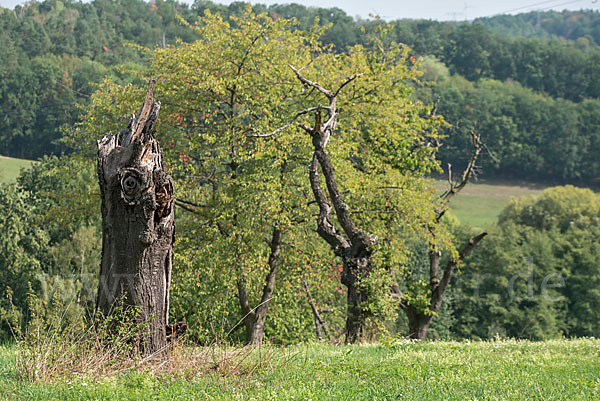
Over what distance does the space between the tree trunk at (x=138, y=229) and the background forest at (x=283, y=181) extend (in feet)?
2.12

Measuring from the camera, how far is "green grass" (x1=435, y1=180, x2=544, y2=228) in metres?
84.6

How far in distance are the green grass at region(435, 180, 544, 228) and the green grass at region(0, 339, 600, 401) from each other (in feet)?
238

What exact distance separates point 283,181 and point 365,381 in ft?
A: 42.2

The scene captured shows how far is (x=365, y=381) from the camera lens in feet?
22.1

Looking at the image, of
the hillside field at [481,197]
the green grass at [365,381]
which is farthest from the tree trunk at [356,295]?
the hillside field at [481,197]

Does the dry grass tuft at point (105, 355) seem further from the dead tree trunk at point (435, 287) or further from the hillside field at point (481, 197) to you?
the hillside field at point (481, 197)

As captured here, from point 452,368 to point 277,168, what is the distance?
1238 centimetres

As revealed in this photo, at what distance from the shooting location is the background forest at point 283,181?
63.8 feet

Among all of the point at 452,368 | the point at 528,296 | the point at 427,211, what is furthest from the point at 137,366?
the point at 528,296

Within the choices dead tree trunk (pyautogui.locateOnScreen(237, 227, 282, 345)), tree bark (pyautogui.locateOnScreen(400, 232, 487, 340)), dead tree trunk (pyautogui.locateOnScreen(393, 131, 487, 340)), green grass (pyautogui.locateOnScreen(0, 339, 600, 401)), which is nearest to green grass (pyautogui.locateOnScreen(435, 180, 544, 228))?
dead tree trunk (pyautogui.locateOnScreen(393, 131, 487, 340))

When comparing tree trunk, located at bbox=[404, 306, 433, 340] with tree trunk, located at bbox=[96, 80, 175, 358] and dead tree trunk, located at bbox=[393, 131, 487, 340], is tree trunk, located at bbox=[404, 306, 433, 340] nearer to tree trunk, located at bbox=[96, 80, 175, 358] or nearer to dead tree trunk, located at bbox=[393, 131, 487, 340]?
dead tree trunk, located at bbox=[393, 131, 487, 340]

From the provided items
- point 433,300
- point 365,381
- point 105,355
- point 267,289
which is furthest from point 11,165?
point 365,381

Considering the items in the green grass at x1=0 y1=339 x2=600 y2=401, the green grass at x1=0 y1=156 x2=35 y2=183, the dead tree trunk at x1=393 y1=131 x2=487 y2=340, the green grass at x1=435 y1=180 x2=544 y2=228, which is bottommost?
the green grass at x1=435 y1=180 x2=544 y2=228

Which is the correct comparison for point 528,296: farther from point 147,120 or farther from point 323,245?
point 147,120
